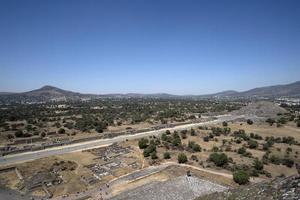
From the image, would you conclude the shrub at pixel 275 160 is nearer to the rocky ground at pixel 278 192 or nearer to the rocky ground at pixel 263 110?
the rocky ground at pixel 278 192

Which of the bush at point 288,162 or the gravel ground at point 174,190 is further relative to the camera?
the bush at point 288,162

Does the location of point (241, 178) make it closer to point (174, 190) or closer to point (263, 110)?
point (174, 190)

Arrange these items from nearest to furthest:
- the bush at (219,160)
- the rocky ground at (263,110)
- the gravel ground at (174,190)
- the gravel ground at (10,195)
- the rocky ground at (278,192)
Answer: the rocky ground at (278,192), the gravel ground at (174,190), the gravel ground at (10,195), the bush at (219,160), the rocky ground at (263,110)

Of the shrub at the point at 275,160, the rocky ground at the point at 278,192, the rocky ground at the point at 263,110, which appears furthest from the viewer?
the rocky ground at the point at 263,110

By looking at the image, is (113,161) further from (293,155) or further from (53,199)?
(293,155)

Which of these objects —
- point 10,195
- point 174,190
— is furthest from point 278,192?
point 10,195

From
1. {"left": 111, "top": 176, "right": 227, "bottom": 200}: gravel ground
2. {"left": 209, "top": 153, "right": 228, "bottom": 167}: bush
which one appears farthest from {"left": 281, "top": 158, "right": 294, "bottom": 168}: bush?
{"left": 111, "top": 176, "right": 227, "bottom": 200}: gravel ground

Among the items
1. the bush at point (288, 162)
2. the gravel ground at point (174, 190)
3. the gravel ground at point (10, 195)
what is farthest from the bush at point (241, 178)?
the gravel ground at point (10, 195)

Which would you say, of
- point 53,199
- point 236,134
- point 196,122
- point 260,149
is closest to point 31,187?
point 53,199
